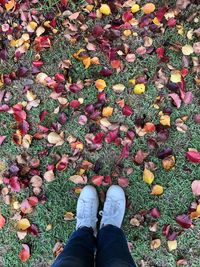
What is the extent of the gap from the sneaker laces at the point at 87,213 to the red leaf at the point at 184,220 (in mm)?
602

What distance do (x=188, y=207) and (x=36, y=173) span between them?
114cm

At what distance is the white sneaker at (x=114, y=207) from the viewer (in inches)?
110

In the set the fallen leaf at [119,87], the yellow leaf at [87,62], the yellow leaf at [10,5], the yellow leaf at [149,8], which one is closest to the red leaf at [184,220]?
the fallen leaf at [119,87]

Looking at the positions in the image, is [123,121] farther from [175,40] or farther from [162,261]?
[162,261]

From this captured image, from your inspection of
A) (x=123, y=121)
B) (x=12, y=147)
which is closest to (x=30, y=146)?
(x=12, y=147)

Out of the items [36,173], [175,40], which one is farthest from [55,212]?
[175,40]

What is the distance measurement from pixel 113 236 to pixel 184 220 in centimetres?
64

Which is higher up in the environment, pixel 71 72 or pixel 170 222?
pixel 71 72

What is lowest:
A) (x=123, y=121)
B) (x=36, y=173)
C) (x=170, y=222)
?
(x=170, y=222)

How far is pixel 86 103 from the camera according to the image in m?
2.99

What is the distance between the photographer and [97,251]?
7.68 ft

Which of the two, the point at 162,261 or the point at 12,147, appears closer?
the point at 162,261

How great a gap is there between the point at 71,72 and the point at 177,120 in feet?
2.89

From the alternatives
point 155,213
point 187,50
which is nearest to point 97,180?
point 155,213
